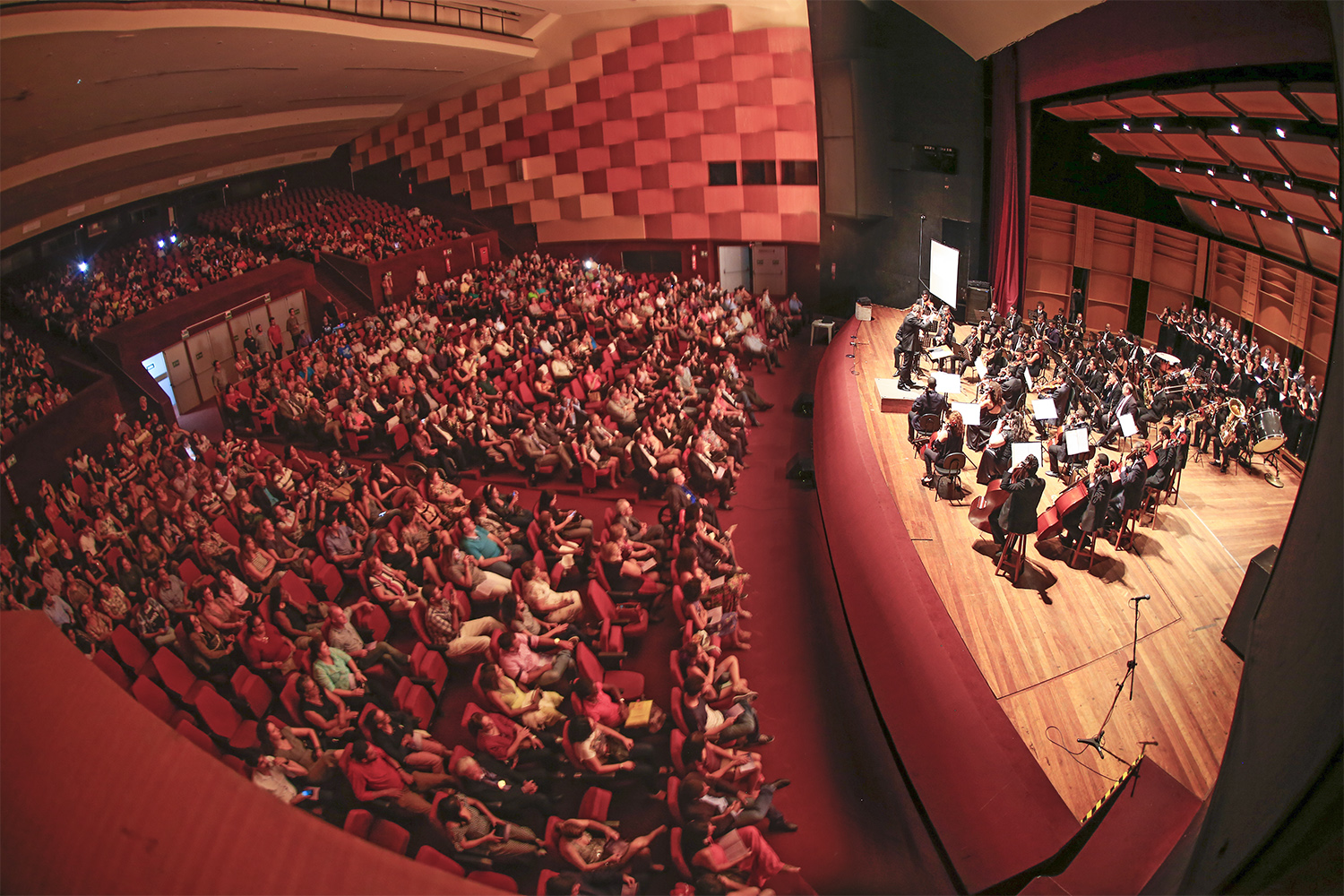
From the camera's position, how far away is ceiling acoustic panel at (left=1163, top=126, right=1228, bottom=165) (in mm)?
5352

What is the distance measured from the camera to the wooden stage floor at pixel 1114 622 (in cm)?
325

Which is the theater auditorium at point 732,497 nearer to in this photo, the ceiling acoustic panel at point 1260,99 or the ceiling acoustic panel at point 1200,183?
the ceiling acoustic panel at point 1260,99

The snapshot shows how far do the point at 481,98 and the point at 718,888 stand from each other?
15263 millimetres

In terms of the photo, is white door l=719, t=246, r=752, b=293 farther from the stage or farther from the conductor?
the stage

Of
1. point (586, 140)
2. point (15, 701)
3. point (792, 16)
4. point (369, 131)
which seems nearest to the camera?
point (15, 701)

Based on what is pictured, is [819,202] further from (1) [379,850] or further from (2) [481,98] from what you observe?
(1) [379,850]

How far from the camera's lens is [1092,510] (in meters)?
4.14

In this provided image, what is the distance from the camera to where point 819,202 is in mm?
11508

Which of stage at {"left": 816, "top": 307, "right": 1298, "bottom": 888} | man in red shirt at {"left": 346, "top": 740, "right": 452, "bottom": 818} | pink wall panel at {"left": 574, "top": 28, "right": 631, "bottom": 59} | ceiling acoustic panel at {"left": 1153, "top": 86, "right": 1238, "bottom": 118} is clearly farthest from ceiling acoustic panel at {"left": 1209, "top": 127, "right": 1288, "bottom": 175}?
pink wall panel at {"left": 574, "top": 28, "right": 631, "bottom": 59}

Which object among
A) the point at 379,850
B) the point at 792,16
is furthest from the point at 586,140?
the point at 379,850

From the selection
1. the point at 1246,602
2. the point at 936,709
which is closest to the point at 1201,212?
the point at 1246,602

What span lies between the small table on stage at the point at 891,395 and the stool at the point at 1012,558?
2.61 metres

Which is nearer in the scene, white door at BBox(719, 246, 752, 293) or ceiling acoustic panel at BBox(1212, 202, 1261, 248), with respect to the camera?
ceiling acoustic panel at BBox(1212, 202, 1261, 248)

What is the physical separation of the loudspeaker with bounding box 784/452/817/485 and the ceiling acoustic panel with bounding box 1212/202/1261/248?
4.22m
